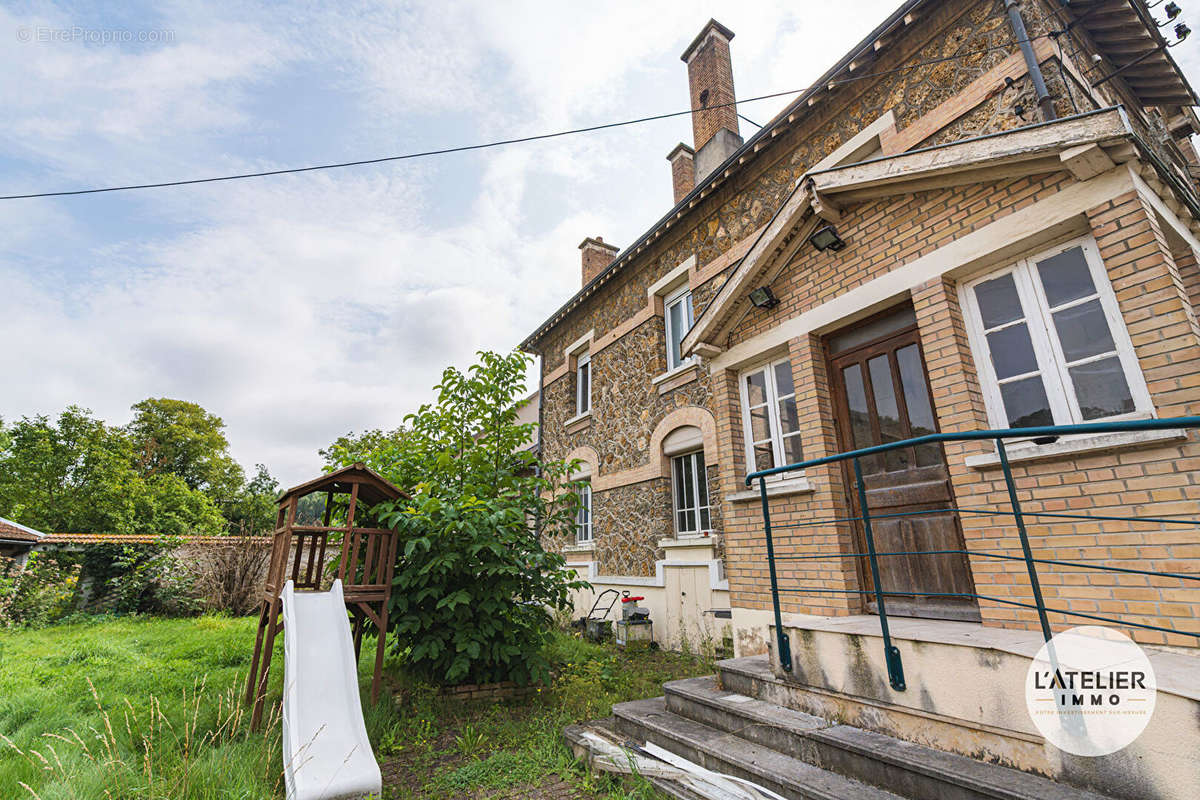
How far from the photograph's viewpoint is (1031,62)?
4637 mm

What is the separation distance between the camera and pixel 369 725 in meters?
4.57

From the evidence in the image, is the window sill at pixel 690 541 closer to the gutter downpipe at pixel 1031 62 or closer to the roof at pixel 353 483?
the roof at pixel 353 483

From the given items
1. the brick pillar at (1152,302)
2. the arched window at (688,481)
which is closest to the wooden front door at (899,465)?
the brick pillar at (1152,302)

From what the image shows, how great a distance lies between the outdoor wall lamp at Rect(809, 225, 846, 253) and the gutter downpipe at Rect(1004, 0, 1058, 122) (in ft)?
6.05

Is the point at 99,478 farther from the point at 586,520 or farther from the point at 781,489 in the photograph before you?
the point at 781,489

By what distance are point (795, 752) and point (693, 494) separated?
548 cm

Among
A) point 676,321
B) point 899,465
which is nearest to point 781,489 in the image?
point 899,465

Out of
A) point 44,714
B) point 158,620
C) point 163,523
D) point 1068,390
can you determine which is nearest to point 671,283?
point 1068,390

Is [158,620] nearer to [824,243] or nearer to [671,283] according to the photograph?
[671,283]

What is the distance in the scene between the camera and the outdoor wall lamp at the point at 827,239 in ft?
16.3

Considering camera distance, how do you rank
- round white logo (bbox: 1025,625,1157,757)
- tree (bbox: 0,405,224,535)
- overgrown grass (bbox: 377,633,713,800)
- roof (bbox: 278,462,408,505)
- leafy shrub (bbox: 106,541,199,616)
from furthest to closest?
tree (bbox: 0,405,224,535), leafy shrub (bbox: 106,541,199,616), roof (bbox: 278,462,408,505), overgrown grass (bbox: 377,633,713,800), round white logo (bbox: 1025,625,1157,757)

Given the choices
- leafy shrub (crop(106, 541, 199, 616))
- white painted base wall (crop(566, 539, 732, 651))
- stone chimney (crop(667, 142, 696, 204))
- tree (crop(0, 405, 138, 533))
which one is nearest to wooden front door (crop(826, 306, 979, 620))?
white painted base wall (crop(566, 539, 732, 651))

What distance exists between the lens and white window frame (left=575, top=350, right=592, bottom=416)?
12.0 meters

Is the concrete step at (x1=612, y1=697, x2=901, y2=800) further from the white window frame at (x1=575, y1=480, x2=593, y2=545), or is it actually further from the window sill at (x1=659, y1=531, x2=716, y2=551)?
the white window frame at (x1=575, y1=480, x2=593, y2=545)
